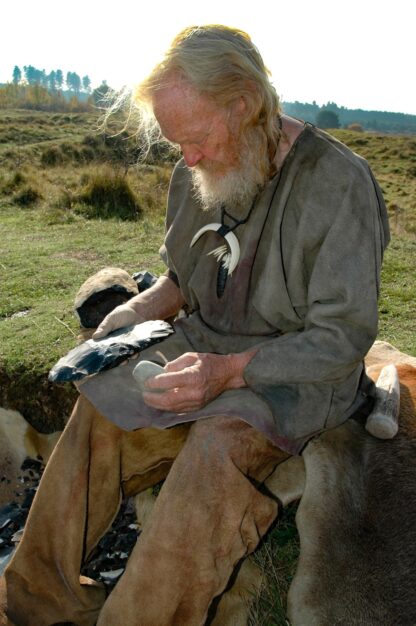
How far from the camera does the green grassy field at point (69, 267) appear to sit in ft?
12.6

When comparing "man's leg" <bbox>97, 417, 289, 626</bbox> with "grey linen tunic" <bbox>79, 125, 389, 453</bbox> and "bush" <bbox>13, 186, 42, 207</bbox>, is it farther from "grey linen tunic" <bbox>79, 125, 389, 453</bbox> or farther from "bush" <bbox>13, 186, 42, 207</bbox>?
"bush" <bbox>13, 186, 42, 207</bbox>

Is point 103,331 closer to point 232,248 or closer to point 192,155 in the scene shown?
point 232,248

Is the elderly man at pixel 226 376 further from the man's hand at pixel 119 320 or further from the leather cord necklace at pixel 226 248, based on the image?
the man's hand at pixel 119 320

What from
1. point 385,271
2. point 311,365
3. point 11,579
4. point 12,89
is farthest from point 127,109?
point 12,89

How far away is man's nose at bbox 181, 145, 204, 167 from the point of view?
2.49m

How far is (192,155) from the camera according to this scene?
2514 mm

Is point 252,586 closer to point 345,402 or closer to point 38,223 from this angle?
point 345,402

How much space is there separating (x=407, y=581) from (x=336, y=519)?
296 millimetres

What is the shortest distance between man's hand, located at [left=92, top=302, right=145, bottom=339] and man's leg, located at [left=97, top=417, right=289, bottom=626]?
0.76 meters

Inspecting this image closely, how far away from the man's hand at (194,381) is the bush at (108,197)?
22.1 ft

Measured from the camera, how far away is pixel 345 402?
8.08 ft

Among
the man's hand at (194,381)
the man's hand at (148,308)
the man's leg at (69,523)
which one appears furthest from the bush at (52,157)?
the man's hand at (194,381)

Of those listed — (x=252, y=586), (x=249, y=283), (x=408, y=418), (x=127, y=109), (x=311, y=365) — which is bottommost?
(x=252, y=586)

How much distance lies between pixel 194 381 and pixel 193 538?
1.63 ft
